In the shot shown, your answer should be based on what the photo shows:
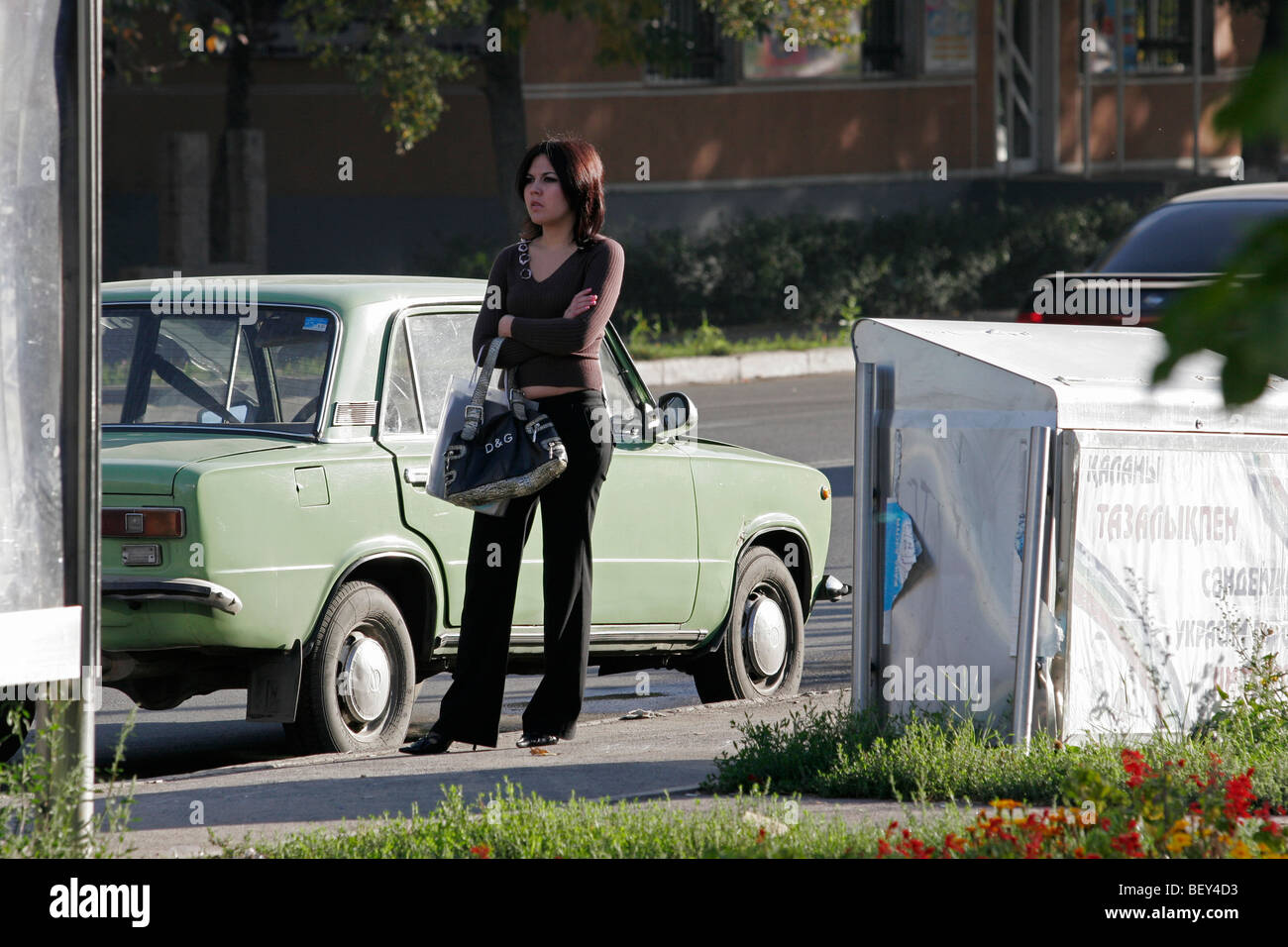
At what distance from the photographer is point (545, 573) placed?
20.2 ft

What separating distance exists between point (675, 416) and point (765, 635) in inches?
45.0

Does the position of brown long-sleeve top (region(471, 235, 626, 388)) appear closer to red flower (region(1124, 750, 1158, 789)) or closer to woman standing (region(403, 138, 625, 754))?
woman standing (region(403, 138, 625, 754))

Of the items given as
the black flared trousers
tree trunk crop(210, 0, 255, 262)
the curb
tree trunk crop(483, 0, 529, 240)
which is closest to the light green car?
the black flared trousers

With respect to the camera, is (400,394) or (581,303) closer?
(581,303)

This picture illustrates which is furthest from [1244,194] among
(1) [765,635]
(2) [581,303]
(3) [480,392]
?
(3) [480,392]

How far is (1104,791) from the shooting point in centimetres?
420

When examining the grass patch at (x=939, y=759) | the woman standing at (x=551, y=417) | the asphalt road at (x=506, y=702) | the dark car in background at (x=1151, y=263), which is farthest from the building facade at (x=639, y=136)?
the grass patch at (x=939, y=759)

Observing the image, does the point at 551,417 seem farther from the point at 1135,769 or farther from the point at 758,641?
the point at 1135,769

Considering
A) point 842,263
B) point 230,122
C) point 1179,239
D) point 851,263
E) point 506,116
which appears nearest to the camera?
point 1179,239

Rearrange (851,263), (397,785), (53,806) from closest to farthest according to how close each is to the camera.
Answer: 1. (53,806)
2. (397,785)
3. (851,263)

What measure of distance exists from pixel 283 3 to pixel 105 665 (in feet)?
63.9

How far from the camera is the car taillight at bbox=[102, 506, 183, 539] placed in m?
5.68
